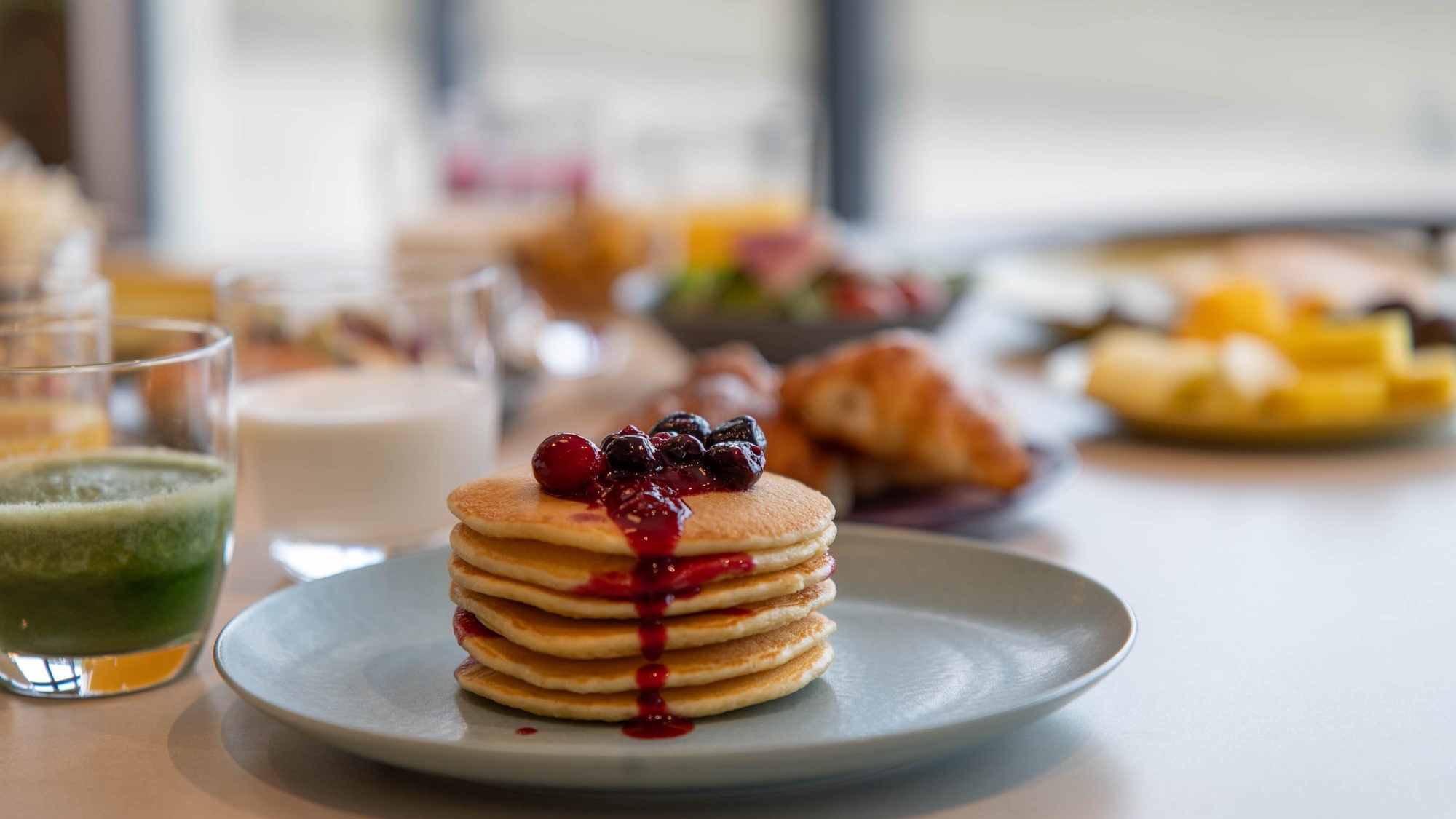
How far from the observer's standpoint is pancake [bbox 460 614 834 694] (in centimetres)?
74

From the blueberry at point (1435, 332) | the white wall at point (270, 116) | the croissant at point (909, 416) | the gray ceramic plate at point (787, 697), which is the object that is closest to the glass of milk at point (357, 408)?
the gray ceramic plate at point (787, 697)

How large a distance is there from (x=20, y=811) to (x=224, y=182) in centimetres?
618

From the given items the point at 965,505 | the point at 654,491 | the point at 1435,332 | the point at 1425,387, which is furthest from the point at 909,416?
the point at 1435,332

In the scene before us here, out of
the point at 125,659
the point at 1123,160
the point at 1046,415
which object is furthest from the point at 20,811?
the point at 1123,160

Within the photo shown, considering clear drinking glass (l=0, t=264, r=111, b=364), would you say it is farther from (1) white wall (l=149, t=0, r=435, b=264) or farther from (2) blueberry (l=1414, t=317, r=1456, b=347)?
(1) white wall (l=149, t=0, r=435, b=264)

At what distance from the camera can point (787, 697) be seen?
79 centimetres

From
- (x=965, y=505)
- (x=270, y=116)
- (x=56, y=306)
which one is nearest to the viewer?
(x=56, y=306)

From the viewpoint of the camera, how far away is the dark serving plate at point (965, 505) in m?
1.20

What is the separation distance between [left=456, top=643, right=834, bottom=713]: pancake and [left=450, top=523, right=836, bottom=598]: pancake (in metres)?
0.06

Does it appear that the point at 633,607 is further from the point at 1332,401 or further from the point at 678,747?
the point at 1332,401

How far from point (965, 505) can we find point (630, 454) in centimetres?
51

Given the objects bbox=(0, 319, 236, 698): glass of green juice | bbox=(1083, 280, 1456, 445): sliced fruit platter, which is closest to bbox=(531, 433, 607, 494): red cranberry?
bbox=(0, 319, 236, 698): glass of green juice

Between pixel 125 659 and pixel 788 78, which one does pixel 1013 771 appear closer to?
pixel 125 659

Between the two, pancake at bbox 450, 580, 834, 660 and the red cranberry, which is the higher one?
the red cranberry
